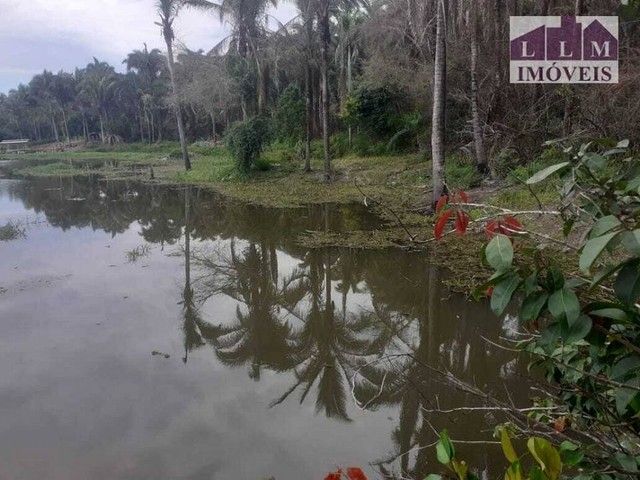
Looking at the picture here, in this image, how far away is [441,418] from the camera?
3391mm

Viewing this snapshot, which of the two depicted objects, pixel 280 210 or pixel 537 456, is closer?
pixel 537 456

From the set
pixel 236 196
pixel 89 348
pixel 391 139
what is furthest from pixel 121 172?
pixel 89 348

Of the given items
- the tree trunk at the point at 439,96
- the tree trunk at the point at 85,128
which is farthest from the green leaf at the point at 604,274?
the tree trunk at the point at 85,128

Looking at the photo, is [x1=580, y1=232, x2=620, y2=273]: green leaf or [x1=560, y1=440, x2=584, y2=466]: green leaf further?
[x1=560, y1=440, x2=584, y2=466]: green leaf

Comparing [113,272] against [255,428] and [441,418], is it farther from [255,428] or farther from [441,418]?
[441,418]

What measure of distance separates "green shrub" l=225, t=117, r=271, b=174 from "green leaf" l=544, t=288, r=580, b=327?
54.0ft

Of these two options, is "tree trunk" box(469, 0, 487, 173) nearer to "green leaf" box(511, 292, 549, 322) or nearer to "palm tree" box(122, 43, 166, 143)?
"green leaf" box(511, 292, 549, 322)

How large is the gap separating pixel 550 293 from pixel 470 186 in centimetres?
1057

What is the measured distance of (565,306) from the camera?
3.29ft

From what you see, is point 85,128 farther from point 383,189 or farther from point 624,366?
point 624,366

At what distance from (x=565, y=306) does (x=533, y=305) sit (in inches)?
A: 3.1

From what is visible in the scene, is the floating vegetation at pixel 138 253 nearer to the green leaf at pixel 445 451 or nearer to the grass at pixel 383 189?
the grass at pixel 383 189

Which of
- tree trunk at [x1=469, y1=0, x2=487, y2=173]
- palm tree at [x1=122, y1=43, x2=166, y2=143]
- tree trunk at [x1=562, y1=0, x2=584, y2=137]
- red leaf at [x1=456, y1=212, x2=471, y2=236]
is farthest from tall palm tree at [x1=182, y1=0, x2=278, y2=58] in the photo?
palm tree at [x1=122, y1=43, x2=166, y2=143]

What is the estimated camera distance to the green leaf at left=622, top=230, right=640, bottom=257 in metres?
0.85
